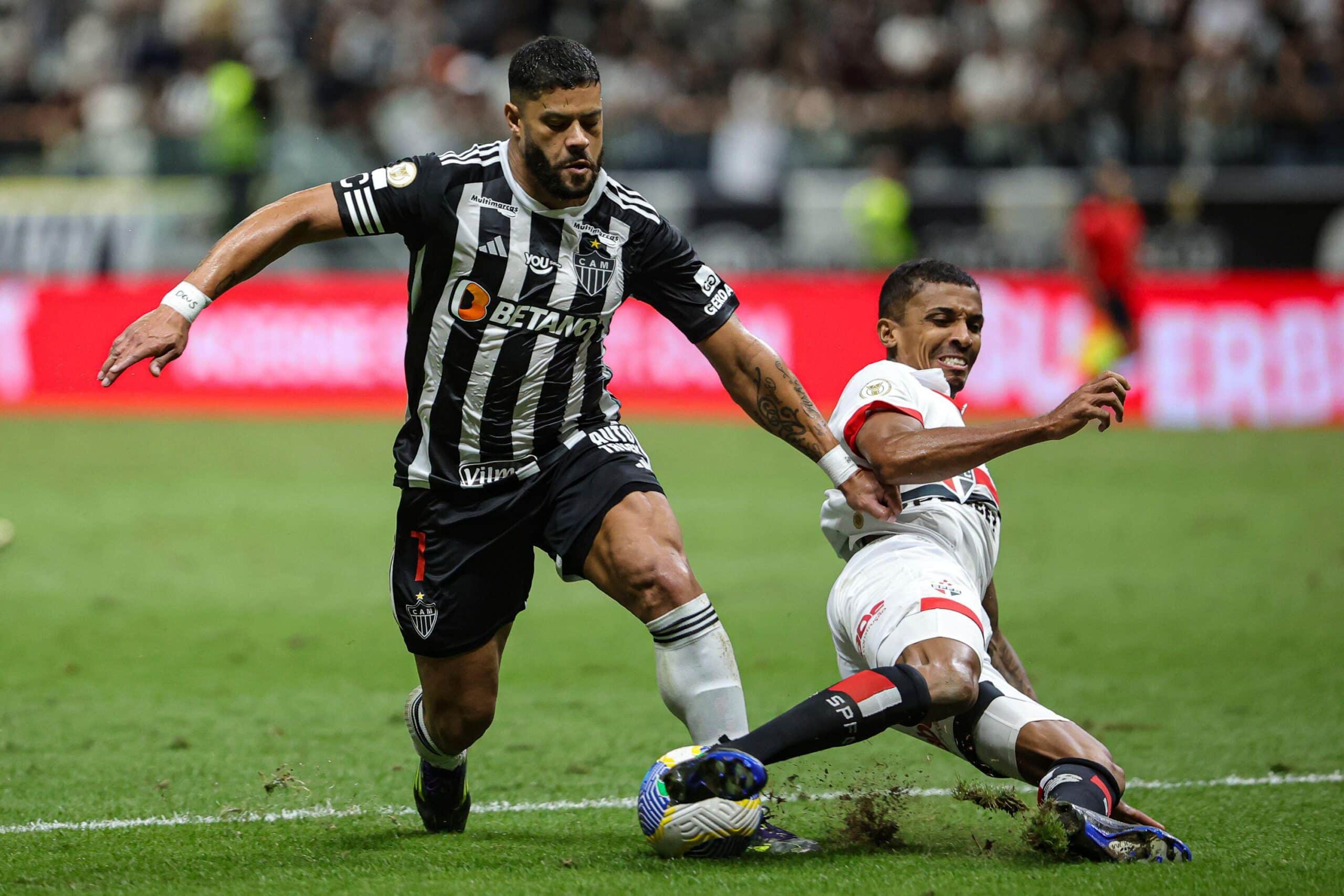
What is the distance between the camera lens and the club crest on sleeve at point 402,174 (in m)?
4.84

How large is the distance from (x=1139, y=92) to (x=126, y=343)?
17865 mm

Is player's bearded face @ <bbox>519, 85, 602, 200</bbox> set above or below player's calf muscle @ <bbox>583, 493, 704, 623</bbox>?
above

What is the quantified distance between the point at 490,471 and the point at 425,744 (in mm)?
927

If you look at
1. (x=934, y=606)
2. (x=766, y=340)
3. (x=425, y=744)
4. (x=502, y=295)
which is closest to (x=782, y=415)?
(x=934, y=606)

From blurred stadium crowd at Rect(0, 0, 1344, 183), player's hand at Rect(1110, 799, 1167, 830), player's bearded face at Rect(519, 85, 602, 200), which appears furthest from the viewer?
blurred stadium crowd at Rect(0, 0, 1344, 183)

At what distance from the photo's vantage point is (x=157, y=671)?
7.77 m

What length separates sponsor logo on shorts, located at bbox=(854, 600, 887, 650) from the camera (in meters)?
4.70

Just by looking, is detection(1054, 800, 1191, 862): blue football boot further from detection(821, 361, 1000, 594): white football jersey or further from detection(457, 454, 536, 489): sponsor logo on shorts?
detection(457, 454, 536, 489): sponsor logo on shorts

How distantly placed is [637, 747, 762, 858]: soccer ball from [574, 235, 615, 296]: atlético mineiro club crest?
4.88ft

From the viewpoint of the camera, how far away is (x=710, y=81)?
22.6m

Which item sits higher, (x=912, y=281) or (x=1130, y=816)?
(x=912, y=281)

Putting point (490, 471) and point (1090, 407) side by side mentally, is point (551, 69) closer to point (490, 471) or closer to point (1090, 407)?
point (490, 471)

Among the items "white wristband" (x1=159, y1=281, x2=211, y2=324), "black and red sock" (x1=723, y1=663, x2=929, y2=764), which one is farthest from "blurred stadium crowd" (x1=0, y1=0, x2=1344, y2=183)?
"black and red sock" (x1=723, y1=663, x2=929, y2=764)

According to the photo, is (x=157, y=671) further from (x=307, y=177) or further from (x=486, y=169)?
(x=307, y=177)
